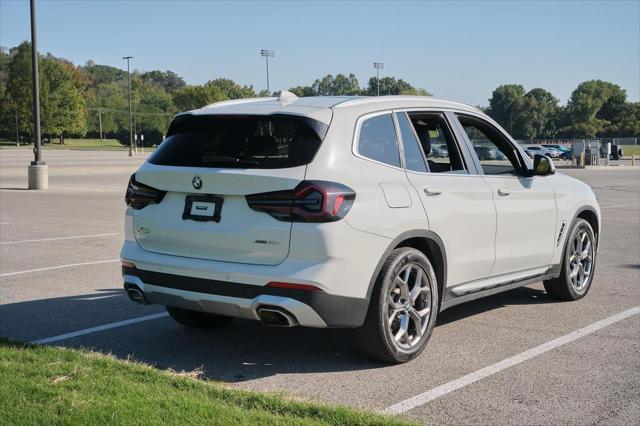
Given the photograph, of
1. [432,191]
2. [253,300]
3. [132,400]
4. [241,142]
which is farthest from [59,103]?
[132,400]

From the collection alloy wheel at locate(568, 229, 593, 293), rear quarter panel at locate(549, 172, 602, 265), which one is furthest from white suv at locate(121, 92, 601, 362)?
alloy wheel at locate(568, 229, 593, 293)

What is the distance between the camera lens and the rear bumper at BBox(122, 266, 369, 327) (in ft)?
15.6

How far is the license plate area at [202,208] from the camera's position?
5047 mm

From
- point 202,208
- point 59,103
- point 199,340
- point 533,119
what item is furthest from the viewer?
point 533,119

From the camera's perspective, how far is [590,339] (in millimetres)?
6031

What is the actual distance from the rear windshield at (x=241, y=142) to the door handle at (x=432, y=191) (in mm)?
942

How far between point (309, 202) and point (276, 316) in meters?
0.75

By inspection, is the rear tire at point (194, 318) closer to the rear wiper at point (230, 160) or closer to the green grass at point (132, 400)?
the green grass at point (132, 400)

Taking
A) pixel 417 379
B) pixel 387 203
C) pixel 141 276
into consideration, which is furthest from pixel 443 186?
pixel 141 276

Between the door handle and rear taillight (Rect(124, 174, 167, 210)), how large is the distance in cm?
184

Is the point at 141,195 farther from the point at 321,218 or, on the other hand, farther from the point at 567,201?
the point at 567,201

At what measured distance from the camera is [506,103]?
153m

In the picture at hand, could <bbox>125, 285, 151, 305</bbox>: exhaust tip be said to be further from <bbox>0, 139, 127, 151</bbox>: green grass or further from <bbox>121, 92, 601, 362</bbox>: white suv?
<bbox>0, 139, 127, 151</bbox>: green grass

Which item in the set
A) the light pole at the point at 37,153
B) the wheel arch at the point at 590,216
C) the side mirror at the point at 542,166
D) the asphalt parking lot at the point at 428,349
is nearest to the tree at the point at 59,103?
the light pole at the point at 37,153
